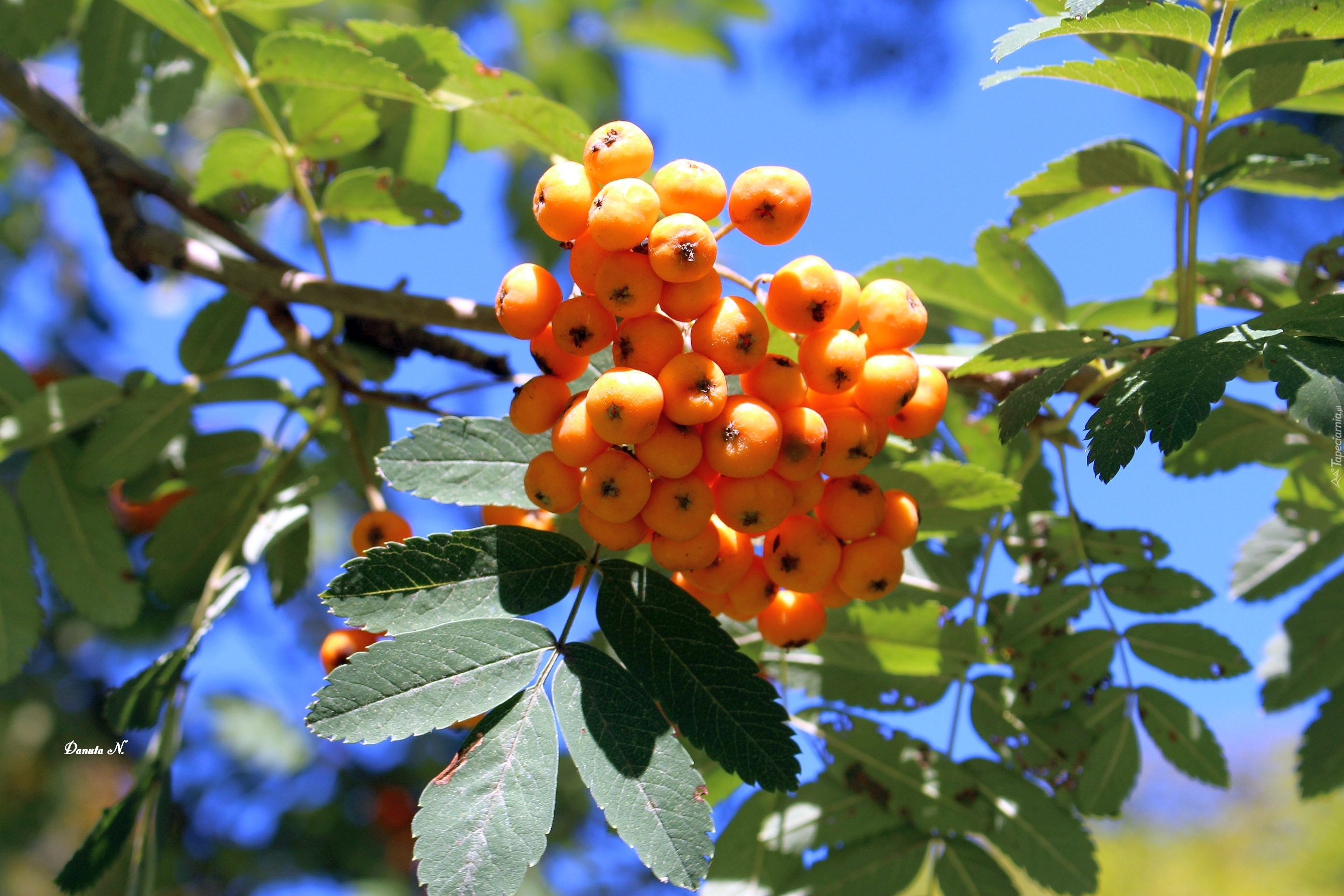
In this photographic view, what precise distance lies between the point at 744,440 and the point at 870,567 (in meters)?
0.33

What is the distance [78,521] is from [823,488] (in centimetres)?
169

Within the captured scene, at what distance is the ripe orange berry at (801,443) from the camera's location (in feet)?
4.06

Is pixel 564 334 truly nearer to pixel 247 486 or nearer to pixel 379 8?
pixel 247 486

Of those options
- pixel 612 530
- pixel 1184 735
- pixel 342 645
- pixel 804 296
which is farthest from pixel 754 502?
pixel 1184 735

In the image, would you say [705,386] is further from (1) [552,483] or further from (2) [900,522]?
(2) [900,522]

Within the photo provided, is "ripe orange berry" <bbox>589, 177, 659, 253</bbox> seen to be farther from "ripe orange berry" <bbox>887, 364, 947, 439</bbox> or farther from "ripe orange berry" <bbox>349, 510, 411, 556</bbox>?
"ripe orange berry" <bbox>349, 510, 411, 556</bbox>

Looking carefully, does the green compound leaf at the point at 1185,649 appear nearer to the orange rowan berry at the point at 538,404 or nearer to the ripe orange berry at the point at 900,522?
the ripe orange berry at the point at 900,522

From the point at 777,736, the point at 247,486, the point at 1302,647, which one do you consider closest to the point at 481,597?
the point at 777,736

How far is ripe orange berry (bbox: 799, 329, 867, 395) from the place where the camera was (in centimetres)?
127

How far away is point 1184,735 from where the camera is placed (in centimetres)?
181

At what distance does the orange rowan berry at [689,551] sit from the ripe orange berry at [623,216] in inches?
15.8

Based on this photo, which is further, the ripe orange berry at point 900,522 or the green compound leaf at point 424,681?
the ripe orange berry at point 900,522

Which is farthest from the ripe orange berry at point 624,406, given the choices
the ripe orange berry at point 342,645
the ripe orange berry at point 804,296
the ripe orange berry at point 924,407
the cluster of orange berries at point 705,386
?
the ripe orange berry at point 342,645

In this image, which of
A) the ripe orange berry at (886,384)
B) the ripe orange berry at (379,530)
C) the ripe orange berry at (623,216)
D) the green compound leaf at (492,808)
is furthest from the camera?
the ripe orange berry at (379,530)
